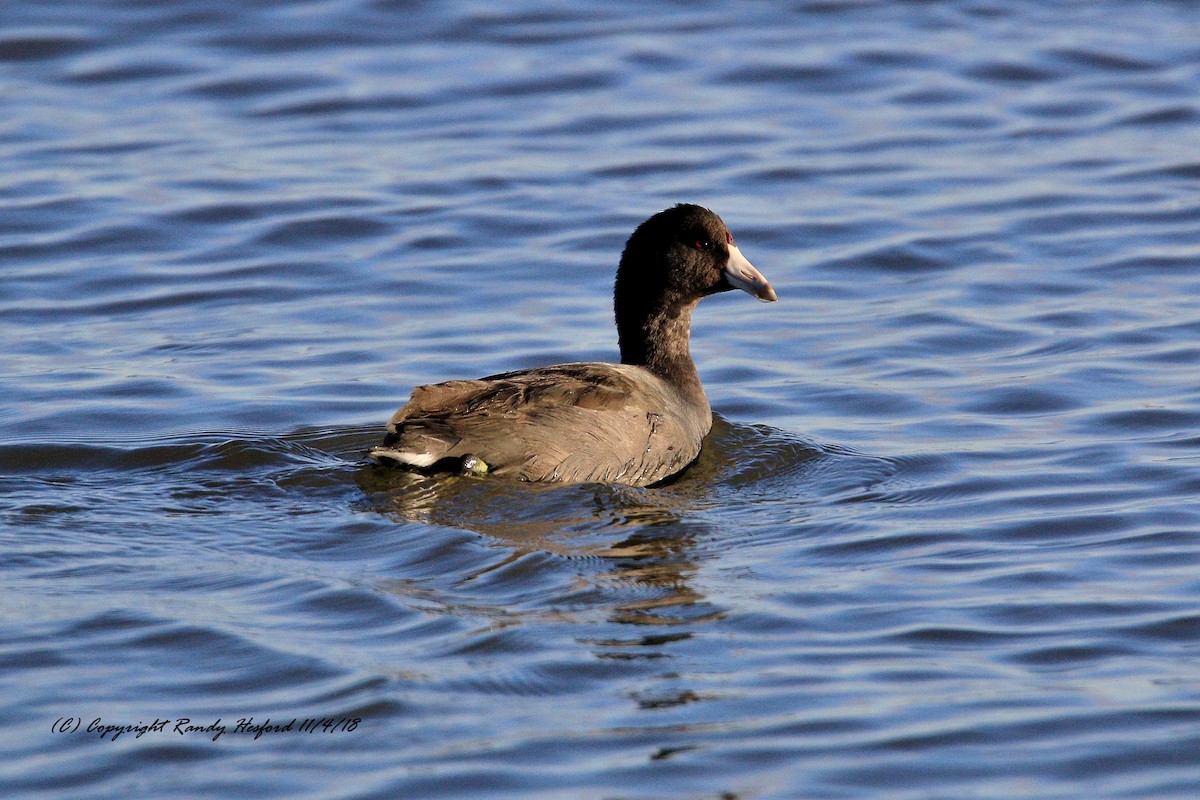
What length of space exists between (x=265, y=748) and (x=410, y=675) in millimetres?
612

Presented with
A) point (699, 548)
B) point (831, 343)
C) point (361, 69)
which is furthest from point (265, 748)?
point (361, 69)

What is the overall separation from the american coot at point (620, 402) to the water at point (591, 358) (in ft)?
0.64

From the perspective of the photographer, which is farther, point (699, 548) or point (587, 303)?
point (587, 303)

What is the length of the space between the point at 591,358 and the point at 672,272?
1262 mm

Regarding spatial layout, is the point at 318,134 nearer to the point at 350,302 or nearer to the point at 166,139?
the point at 166,139

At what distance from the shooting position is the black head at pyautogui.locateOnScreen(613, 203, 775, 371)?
918 cm

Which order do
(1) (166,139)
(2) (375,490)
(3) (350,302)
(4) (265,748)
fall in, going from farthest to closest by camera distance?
1. (1) (166,139)
2. (3) (350,302)
3. (2) (375,490)
4. (4) (265,748)

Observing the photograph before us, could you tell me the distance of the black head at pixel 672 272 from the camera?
9.18 m

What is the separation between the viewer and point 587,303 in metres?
11.4
